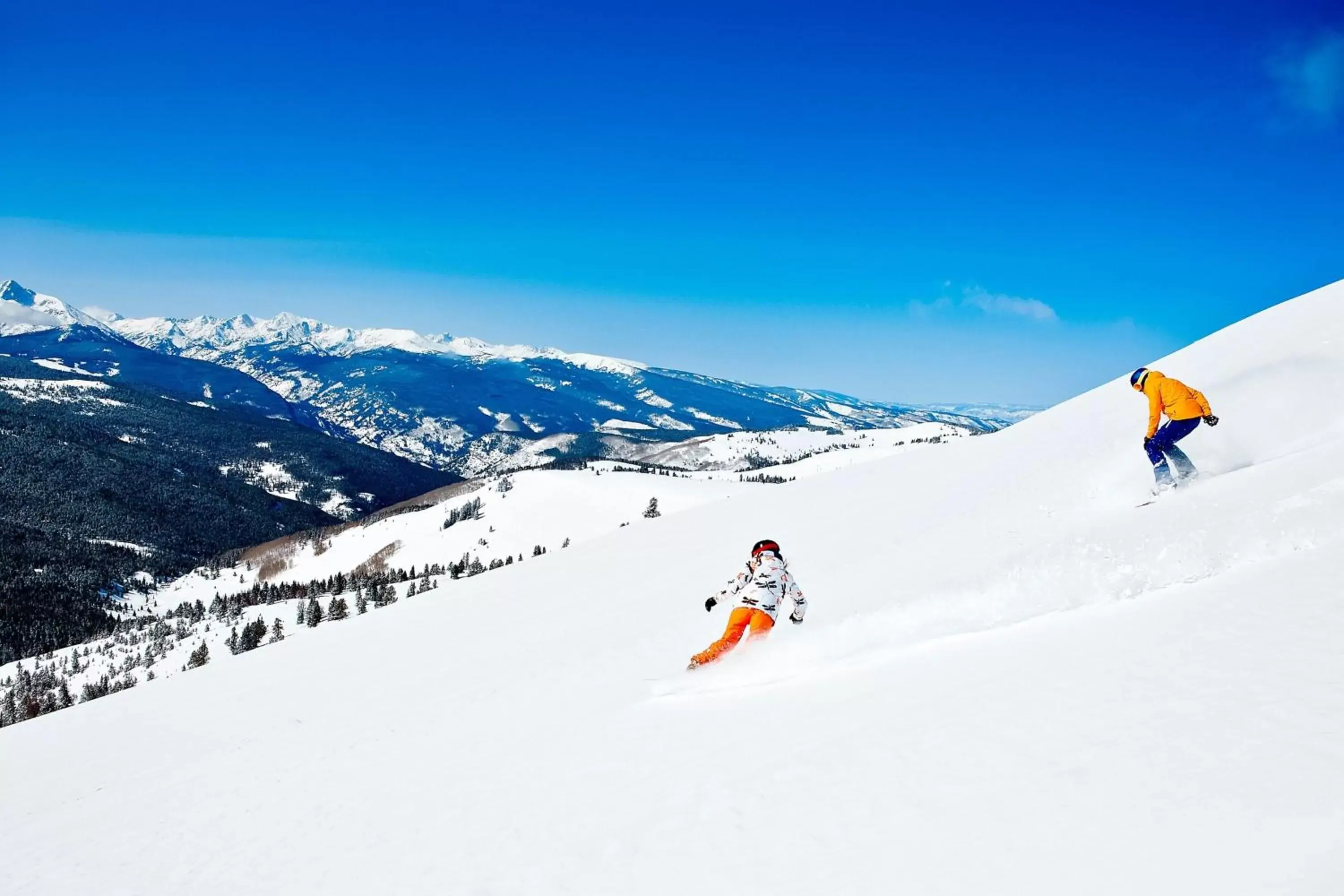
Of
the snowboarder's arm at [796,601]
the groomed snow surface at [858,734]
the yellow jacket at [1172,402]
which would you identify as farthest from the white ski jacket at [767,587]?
the yellow jacket at [1172,402]

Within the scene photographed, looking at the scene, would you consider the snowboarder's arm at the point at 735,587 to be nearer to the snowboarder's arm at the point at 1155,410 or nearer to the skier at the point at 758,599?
the skier at the point at 758,599

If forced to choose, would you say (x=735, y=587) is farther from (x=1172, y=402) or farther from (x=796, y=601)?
(x=1172, y=402)

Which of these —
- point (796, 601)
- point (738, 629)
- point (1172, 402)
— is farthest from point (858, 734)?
point (1172, 402)

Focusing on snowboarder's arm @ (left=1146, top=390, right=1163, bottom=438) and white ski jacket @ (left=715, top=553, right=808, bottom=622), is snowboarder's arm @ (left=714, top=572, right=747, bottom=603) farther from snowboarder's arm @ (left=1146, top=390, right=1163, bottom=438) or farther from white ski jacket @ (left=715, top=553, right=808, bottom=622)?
snowboarder's arm @ (left=1146, top=390, right=1163, bottom=438)

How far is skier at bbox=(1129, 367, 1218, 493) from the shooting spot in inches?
689

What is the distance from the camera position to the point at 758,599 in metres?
13.9

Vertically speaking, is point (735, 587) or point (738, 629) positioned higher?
point (735, 587)

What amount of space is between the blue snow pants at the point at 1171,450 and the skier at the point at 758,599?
1168 centimetres

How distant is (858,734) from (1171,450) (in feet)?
52.0

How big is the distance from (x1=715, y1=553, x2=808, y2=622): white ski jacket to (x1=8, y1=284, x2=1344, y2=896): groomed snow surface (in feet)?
2.42

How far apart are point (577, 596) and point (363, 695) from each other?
30.5 ft

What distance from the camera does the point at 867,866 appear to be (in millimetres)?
5258

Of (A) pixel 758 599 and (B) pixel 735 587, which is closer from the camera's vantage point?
(A) pixel 758 599

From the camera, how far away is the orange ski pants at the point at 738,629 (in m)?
13.4
